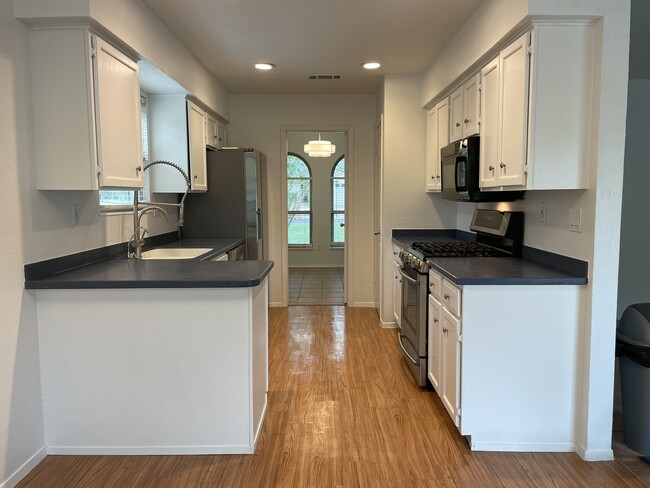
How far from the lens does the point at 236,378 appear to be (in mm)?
2475

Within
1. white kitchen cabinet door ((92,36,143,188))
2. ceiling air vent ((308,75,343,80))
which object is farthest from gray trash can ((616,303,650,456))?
ceiling air vent ((308,75,343,80))

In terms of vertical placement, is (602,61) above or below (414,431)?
above

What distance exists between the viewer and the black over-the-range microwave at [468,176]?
3.27 meters

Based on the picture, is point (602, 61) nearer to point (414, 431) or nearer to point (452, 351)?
point (452, 351)

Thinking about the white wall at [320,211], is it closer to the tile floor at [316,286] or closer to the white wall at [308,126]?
the tile floor at [316,286]

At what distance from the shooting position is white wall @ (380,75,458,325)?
4805 millimetres

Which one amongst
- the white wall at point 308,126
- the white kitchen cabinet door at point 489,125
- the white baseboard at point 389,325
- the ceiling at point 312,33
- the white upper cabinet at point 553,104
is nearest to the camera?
the white upper cabinet at point 553,104

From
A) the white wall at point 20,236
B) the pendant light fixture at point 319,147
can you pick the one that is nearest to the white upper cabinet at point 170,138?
the white wall at point 20,236

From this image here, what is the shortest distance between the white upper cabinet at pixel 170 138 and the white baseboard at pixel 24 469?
2164 millimetres

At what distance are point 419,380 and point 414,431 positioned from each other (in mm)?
618

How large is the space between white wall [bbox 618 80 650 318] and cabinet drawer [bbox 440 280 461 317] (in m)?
3.26

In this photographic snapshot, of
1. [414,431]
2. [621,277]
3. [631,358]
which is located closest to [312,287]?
[621,277]

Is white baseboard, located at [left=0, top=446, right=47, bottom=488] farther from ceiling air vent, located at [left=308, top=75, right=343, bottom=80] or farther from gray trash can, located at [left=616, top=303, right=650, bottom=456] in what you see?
ceiling air vent, located at [left=308, top=75, right=343, bottom=80]

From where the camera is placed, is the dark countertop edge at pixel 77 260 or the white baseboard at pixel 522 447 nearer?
the dark countertop edge at pixel 77 260
